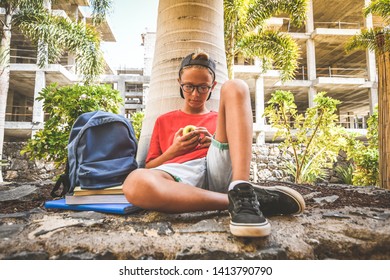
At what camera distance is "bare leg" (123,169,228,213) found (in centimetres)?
122

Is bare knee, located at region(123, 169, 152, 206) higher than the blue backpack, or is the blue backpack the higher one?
the blue backpack

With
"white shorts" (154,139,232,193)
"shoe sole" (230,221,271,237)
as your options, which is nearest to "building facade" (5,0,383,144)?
"white shorts" (154,139,232,193)

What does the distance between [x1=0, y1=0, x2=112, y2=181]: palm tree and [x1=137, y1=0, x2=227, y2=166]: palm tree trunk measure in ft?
11.8

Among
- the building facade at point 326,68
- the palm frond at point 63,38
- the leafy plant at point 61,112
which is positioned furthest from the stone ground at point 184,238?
the building facade at point 326,68

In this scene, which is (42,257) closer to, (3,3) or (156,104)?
(156,104)

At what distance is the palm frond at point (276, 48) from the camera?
223 inches

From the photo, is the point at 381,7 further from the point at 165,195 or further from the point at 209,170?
the point at 165,195

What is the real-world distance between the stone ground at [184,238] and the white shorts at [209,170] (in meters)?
0.19

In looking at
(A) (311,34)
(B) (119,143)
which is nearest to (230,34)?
(B) (119,143)

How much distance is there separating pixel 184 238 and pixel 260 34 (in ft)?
19.1

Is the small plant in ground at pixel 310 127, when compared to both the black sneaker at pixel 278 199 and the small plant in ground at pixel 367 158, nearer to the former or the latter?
the small plant in ground at pixel 367 158

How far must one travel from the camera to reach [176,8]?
2518 millimetres

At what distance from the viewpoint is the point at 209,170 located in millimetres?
1504

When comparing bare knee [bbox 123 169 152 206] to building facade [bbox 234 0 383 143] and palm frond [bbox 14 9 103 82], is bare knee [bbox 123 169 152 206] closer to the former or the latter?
palm frond [bbox 14 9 103 82]
